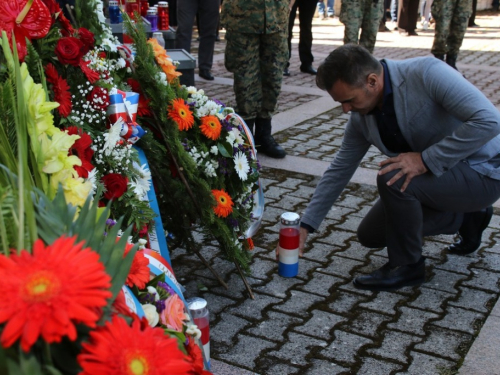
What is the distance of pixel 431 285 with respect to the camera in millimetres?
3457

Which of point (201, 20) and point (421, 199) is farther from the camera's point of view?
point (201, 20)

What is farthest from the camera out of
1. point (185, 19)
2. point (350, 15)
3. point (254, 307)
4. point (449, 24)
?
point (449, 24)

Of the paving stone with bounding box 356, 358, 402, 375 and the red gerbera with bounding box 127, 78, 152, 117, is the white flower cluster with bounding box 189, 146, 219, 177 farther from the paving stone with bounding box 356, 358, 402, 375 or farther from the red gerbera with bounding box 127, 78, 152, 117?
the paving stone with bounding box 356, 358, 402, 375

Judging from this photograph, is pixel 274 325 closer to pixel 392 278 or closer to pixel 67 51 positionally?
pixel 392 278

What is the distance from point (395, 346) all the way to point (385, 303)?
399 mm

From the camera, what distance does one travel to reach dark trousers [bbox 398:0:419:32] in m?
14.0

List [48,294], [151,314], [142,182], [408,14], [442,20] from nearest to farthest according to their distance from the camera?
1. [48,294]
2. [151,314]
3. [142,182]
4. [442,20]
5. [408,14]

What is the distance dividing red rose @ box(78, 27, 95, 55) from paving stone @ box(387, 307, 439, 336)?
70.1 inches

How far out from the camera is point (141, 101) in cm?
298

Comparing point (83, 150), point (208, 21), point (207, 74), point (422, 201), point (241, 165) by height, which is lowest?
point (207, 74)

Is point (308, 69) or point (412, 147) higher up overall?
point (412, 147)

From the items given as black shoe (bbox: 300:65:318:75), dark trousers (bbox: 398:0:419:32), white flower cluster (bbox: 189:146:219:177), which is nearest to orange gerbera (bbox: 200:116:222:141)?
white flower cluster (bbox: 189:146:219:177)

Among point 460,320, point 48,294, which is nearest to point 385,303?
point 460,320

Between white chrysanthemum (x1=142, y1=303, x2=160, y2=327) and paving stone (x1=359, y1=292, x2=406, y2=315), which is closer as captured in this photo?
white chrysanthemum (x1=142, y1=303, x2=160, y2=327)
